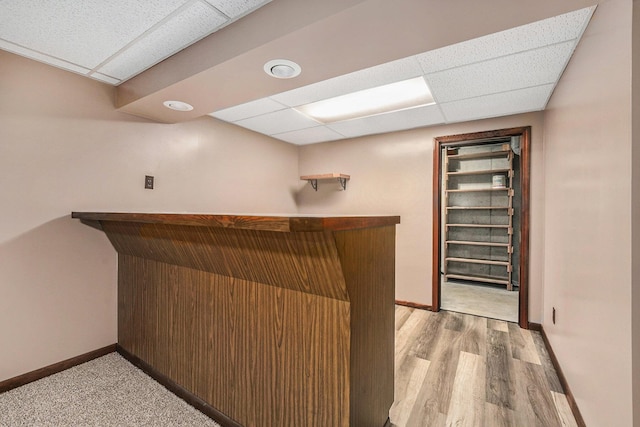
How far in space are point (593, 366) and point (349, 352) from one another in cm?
121

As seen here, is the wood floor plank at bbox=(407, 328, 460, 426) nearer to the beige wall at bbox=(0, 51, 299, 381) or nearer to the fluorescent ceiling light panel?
the fluorescent ceiling light panel

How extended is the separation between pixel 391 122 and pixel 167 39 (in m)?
2.23

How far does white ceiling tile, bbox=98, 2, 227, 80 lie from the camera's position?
4.72ft

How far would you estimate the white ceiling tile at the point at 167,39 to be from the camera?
144cm

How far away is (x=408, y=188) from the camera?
335 cm

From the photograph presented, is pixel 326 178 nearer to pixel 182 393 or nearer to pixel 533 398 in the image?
Answer: pixel 182 393

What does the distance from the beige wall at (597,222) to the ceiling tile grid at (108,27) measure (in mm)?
1558

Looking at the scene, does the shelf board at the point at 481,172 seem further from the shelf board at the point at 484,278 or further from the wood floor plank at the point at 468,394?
the wood floor plank at the point at 468,394

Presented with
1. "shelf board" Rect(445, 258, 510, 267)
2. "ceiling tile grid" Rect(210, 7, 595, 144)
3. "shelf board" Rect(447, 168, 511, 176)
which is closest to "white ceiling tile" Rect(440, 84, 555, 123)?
"ceiling tile grid" Rect(210, 7, 595, 144)

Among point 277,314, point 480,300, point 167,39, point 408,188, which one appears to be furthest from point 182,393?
point 480,300

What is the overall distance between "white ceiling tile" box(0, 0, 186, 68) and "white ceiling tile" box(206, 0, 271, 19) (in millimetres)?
181

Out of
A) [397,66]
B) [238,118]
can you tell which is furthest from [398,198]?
[238,118]

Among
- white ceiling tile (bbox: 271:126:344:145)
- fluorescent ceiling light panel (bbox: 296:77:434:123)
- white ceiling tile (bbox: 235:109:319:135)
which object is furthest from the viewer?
white ceiling tile (bbox: 271:126:344:145)

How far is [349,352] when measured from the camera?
1.04 m
